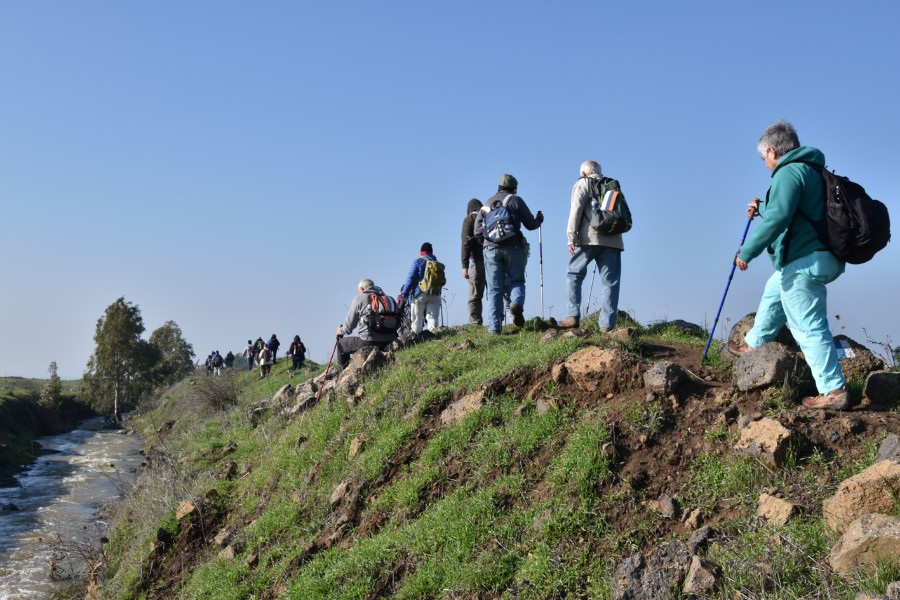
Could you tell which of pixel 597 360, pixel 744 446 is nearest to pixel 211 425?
pixel 597 360

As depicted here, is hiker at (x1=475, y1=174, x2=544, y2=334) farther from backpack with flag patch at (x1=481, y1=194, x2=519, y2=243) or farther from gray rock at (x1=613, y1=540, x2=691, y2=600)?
gray rock at (x1=613, y1=540, x2=691, y2=600)

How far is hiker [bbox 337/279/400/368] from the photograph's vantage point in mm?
11656

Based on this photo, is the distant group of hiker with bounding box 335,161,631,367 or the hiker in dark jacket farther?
the hiker in dark jacket

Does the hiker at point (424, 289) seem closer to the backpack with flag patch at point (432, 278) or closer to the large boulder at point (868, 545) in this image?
the backpack with flag patch at point (432, 278)

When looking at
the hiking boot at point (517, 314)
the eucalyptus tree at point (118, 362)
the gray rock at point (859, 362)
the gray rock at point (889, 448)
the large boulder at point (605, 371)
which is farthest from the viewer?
the eucalyptus tree at point (118, 362)

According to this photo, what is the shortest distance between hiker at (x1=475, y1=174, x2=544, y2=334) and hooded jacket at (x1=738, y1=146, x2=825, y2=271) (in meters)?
4.56

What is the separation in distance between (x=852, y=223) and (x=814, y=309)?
0.66 meters

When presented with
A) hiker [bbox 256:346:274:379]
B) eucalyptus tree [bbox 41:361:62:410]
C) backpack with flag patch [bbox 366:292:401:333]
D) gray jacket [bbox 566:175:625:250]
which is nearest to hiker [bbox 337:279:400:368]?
backpack with flag patch [bbox 366:292:401:333]

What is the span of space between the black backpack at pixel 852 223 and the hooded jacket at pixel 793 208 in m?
0.08

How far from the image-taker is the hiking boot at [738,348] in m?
6.73

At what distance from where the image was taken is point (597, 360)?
6926mm

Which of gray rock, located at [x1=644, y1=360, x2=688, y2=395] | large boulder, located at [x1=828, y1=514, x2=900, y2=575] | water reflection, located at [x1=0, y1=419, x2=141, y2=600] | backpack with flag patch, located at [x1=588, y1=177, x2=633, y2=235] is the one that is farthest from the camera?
water reflection, located at [x1=0, y1=419, x2=141, y2=600]

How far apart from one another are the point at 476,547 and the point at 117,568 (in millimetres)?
6809

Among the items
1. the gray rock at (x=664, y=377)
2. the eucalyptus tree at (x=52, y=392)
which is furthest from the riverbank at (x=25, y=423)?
the gray rock at (x=664, y=377)
